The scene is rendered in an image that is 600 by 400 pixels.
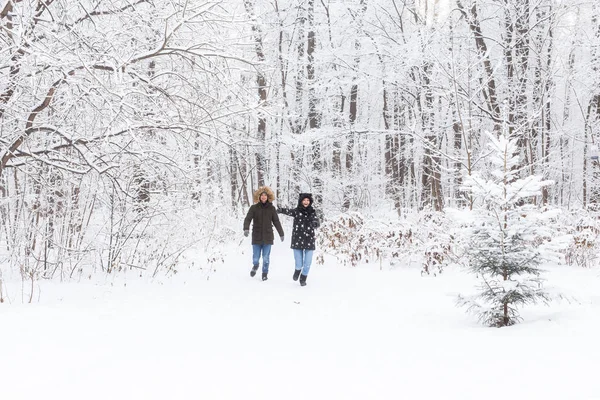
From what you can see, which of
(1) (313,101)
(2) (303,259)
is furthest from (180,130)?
(1) (313,101)

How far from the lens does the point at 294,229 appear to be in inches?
316

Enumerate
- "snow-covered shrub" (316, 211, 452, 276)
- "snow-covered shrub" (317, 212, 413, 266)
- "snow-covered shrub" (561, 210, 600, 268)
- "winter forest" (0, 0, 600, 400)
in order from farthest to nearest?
"snow-covered shrub" (317, 212, 413, 266)
"snow-covered shrub" (316, 211, 452, 276)
"snow-covered shrub" (561, 210, 600, 268)
"winter forest" (0, 0, 600, 400)

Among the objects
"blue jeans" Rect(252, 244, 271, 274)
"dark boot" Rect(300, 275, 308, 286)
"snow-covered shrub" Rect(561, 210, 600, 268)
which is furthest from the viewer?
"snow-covered shrub" Rect(561, 210, 600, 268)

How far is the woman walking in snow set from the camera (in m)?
7.87

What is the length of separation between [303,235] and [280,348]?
3.98m

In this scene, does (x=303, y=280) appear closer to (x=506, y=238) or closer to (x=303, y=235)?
(x=303, y=235)

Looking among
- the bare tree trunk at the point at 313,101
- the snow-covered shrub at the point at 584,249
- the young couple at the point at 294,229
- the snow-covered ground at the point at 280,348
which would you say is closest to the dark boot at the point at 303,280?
the young couple at the point at 294,229

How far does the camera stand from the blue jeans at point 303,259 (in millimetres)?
7871

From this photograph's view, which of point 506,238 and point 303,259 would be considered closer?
point 506,238

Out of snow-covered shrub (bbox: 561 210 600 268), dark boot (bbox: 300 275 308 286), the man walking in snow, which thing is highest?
the man walking in snow

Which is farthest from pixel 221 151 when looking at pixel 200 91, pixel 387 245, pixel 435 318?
pixel 387 245

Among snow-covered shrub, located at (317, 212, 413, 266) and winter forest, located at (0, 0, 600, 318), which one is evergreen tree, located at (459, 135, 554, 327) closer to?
winter forest, located at (0, 0, 600, 318)

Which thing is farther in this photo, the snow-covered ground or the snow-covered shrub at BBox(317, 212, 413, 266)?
the snow-covered shrub at BBox(317, 212, 413, 266)

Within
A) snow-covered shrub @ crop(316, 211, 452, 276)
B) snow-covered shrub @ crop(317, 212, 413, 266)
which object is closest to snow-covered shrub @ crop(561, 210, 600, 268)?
snow-covered shrub @ crop(316, 211, 452, 276)
